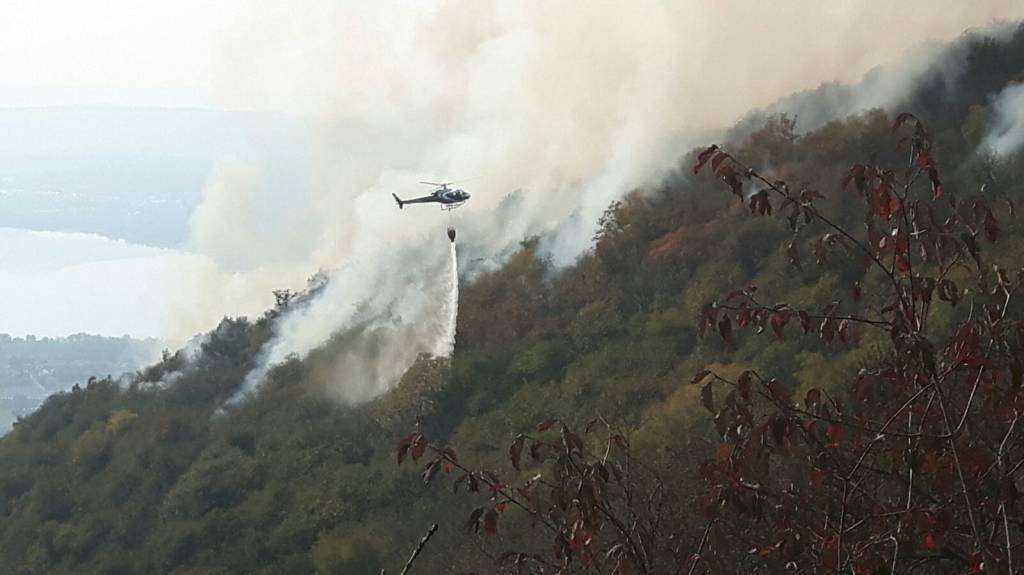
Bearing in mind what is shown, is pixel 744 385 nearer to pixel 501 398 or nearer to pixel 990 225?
pixel 990 225

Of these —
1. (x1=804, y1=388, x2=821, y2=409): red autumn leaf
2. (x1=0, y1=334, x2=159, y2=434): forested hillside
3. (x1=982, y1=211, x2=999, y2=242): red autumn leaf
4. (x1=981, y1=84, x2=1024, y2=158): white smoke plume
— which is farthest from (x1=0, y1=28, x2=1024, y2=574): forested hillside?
(x1=0, y1=334, x2=159, y2=434): forested hillside

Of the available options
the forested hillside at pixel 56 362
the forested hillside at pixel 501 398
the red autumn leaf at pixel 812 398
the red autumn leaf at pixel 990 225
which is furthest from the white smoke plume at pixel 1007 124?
the forested hillside at pixel 56 362

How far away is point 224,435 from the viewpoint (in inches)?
2135

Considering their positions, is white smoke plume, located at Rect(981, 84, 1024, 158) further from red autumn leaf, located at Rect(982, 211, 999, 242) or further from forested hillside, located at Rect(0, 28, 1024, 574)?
red autumn leaf, located at Rect(982, 211, 999, 242)

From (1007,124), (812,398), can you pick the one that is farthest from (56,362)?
(812,398)

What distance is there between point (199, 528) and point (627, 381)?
17.7 m

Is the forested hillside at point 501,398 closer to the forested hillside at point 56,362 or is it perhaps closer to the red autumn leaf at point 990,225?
the red autumn leaf at point 990,225

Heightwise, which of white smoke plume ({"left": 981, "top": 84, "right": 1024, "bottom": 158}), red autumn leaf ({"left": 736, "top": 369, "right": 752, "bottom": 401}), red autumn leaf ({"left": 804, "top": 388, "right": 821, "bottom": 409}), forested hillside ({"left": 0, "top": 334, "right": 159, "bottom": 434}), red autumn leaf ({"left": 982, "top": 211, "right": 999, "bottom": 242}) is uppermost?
forested hillside ({"left": 0, "top": 334, "right": 159, "bottom": 434})

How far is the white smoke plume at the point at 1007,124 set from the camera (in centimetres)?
4384

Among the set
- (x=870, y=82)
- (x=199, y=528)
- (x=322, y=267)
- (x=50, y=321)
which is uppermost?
(x=50, y=321)

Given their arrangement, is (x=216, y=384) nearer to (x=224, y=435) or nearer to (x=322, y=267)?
(x=224, y=435)

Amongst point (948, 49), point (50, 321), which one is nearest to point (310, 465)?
point (948, 49)

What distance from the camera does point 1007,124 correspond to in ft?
149

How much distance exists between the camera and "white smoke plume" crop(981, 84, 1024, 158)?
144 feet
